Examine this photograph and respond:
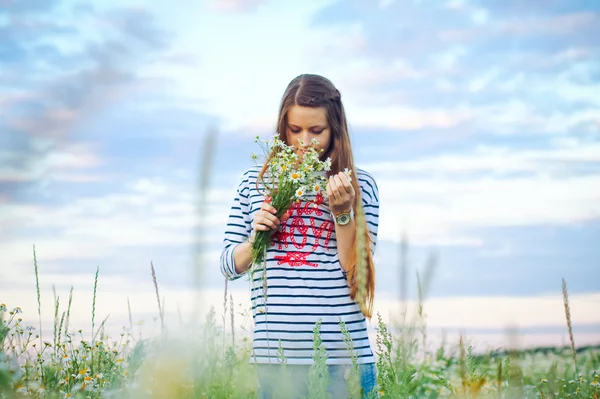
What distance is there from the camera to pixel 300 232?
398 centimetres

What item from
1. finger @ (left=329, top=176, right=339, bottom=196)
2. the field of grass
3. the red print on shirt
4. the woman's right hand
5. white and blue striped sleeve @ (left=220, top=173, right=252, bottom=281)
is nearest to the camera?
the field of grass

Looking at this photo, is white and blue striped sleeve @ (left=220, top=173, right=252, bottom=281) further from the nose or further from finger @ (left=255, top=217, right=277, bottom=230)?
the nose

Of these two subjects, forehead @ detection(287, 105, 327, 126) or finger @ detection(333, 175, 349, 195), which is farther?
forehead @ detection(287, 105, 327, 126)

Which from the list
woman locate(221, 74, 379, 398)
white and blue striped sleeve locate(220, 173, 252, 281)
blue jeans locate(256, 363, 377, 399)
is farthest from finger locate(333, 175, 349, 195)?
blue jeans locate(256, 363, 377, 399)

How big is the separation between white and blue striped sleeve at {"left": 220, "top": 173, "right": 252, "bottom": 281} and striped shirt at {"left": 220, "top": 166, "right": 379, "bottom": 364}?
2 cm

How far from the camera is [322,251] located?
12.9ft

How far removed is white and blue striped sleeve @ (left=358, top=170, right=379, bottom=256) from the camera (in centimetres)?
413

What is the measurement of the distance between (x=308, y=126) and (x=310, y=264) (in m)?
0.80

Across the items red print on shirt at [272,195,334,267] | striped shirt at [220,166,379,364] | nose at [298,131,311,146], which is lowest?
striped shirt at [220,166,379,364]

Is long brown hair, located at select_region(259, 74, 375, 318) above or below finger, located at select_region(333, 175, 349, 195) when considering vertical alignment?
above

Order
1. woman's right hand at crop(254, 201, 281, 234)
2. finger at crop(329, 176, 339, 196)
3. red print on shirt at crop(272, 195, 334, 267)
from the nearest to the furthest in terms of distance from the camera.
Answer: finger at crop(329, 176, 339, 196) < woman's right hand at crop(254, 201, 281, 234) < red print on shirt at crop(272, 195, 334, 267)

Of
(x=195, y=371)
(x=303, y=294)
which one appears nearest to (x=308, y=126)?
(x=303, y=294)

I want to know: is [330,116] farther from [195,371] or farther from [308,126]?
[195,371]

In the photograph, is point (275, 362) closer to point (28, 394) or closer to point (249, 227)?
point (249, 227)
